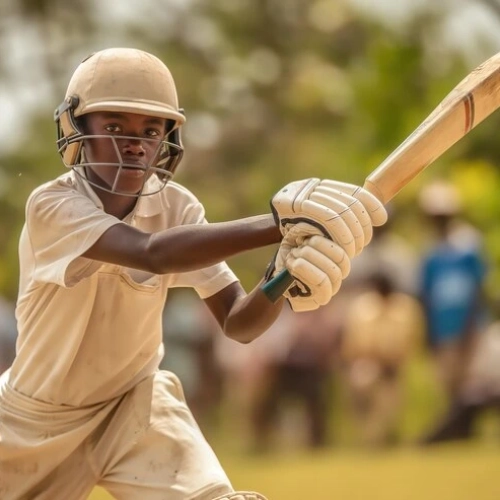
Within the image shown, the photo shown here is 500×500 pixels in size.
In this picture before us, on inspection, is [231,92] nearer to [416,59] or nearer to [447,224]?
[416,59]

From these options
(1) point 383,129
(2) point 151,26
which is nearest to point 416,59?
(1) point 383,129

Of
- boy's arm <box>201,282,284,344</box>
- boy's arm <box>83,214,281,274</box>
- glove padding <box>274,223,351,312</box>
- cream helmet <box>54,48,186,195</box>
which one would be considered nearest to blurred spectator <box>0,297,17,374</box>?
boy's arm <box>201,282,284,344</box>

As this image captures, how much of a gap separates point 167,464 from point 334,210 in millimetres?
1108

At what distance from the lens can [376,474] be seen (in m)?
8.95

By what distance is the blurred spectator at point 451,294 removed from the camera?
31.1 ft

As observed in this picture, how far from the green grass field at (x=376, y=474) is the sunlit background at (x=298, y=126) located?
0.06ft

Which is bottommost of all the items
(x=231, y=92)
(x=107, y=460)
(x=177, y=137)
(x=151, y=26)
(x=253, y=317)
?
(x=107, y=460)

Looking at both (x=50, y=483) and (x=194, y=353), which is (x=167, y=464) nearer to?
(x=50, y=483)

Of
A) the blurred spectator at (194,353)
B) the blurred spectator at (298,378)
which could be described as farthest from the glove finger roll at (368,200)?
the blurred spectator at (194,353)

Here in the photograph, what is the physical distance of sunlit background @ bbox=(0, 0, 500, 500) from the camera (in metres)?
9.45

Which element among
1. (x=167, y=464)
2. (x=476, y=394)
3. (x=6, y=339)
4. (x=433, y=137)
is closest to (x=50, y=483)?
(x=167, y=464)

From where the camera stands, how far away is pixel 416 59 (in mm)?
Result: 12570

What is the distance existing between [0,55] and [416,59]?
6.91 m

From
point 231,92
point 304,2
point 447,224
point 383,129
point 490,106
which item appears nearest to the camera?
point 490,106
